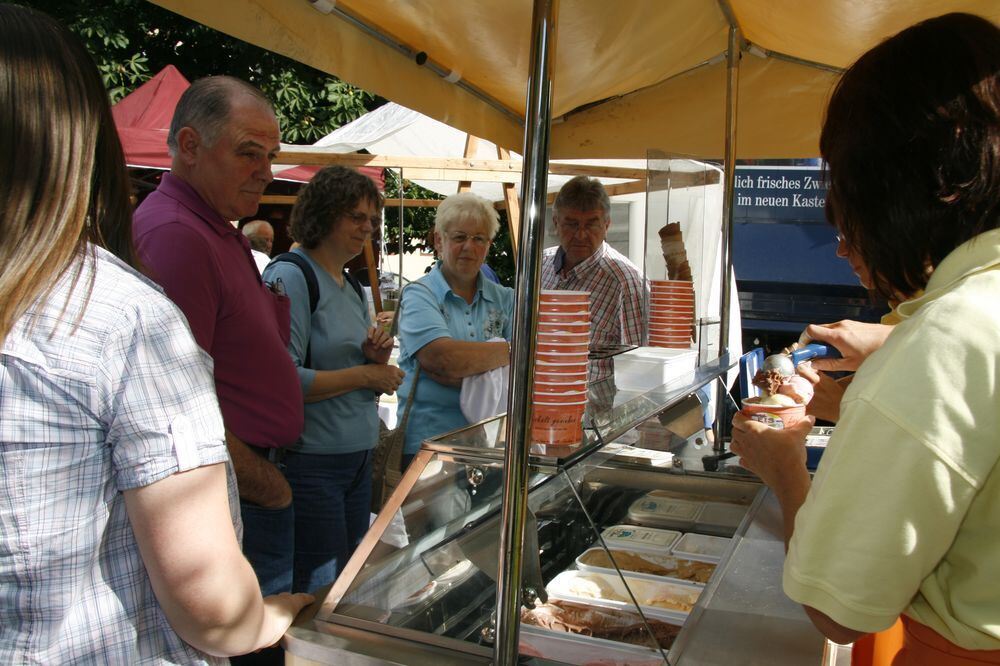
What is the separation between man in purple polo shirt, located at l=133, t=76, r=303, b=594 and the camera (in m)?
2.03

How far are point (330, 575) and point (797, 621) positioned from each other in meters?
1.73

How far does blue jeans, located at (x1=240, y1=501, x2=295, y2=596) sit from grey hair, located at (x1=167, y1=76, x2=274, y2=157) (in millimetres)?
1070

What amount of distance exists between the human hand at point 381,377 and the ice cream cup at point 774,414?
140 cm

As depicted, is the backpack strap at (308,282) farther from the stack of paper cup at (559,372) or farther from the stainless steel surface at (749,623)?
the stainless steel surface at (749,623)

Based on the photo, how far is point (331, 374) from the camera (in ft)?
9.42

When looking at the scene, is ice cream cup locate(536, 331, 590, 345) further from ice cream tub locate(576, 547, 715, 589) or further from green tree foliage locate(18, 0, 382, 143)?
green tree foliage locate(18, 0, 382, 143)

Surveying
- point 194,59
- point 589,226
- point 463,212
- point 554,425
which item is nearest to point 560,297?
point 554,425

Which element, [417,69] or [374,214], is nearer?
[417,69]

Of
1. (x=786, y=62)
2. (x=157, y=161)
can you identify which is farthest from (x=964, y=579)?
(x=157, y=161)

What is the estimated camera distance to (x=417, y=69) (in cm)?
311

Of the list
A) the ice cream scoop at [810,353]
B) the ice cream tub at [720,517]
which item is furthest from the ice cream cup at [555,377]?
the ice cream tub at [720,517]

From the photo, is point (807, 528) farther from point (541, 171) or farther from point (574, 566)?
point (574, 566)

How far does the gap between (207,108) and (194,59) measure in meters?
12.3

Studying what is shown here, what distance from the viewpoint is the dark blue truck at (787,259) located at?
24.1 ft
